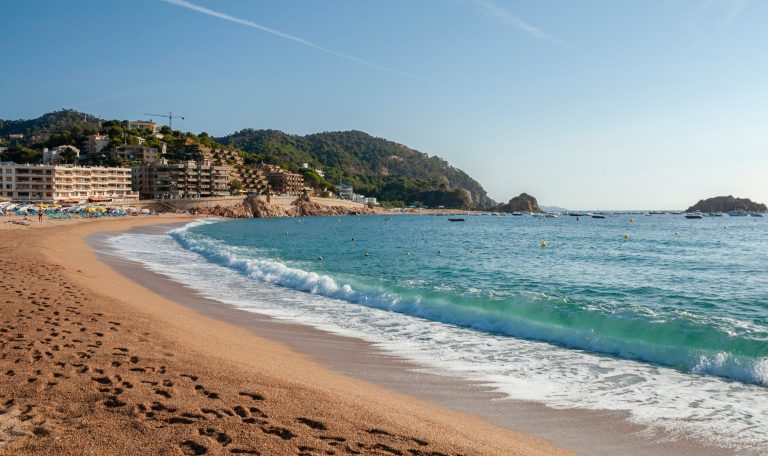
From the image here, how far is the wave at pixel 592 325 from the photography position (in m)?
9.37

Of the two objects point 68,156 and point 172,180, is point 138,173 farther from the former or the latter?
point 68,156

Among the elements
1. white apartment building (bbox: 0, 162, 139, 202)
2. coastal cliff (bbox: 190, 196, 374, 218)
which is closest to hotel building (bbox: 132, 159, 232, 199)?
white apartment building (bbox: 0, 162, 139, 202)

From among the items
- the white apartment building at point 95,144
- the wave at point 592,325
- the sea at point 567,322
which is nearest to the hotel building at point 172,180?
the white apartment building at point 95,144

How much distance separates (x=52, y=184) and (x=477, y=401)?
11098cm

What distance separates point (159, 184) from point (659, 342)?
124 metres

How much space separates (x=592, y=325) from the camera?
12.2 m

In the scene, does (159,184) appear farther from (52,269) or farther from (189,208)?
(52,269)

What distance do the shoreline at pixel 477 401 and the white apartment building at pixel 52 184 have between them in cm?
10211

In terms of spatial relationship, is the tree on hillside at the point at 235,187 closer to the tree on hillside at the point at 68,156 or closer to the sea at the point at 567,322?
the tree on hillside at the point at 68,156

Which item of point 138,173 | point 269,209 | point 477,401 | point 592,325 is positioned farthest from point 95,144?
point 477,401

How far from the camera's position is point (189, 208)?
349ft

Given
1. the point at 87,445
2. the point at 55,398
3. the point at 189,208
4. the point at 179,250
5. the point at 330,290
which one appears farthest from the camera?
the point at 189,208

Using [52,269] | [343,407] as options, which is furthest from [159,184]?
[343,407]

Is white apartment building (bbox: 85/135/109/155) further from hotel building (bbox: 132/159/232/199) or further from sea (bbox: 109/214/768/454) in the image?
sea (bbox: 109/214/768/454)
